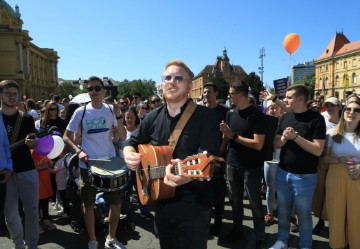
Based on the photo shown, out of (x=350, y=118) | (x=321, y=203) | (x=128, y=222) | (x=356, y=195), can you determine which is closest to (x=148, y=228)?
(x=128, y=222)

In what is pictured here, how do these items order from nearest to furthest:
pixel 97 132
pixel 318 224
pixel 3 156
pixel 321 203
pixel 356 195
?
pixel 3 156 → pixel 356 195 → pixel 97 132 → pixel 321 203 → pixel 318 224

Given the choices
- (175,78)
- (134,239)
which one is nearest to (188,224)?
(175,78)

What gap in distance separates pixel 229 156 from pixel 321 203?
1.77 m

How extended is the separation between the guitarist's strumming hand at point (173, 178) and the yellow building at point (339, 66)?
9552 cm

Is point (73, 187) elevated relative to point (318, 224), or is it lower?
elevated

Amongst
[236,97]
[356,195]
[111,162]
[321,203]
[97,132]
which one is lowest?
[321,203]

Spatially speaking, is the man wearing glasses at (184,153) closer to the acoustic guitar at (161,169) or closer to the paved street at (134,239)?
the acoustic guitar at (161,169)

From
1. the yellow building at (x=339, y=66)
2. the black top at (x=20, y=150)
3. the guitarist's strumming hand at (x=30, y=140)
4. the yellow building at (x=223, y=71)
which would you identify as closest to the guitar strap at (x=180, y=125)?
the guitarist's strumming hand at (x=30, y=140)

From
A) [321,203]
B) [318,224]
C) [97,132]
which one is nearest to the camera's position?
[97,132]

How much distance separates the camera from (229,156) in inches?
187

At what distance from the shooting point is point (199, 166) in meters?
2.09

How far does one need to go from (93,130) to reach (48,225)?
2.32 meters

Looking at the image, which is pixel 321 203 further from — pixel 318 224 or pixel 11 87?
pixel 11 87

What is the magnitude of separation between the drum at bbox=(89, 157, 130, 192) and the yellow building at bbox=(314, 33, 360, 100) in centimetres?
9407
